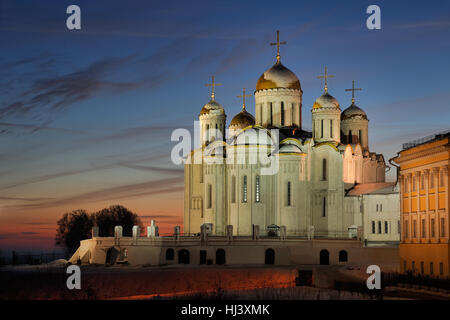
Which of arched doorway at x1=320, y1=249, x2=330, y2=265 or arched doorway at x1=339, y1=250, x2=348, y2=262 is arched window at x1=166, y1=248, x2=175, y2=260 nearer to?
arched doorway at x1=320, y1=249, x2=330, y2=265

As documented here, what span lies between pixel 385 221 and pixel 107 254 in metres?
23.6

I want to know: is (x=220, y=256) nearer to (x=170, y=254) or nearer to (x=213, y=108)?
(x=170, y=254)

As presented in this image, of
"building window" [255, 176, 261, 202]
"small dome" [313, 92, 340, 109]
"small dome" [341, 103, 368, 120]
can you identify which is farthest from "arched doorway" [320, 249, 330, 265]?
"small dome" [341, 103, 368, 120]

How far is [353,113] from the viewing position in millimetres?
78250

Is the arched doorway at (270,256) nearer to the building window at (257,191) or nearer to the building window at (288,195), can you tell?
the building window at (257,191)

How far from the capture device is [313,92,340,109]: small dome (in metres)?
72.2

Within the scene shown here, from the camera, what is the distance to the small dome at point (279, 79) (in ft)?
231

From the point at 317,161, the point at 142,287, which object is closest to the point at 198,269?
the point at 142,287

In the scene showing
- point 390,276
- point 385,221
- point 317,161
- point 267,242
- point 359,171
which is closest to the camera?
point 390,276

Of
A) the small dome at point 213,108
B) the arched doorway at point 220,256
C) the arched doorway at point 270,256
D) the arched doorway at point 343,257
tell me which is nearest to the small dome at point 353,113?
the small dome at point 213,108

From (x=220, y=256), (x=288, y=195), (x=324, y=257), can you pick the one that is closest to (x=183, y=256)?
(x=220, y=256)

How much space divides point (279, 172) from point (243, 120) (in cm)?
1342
